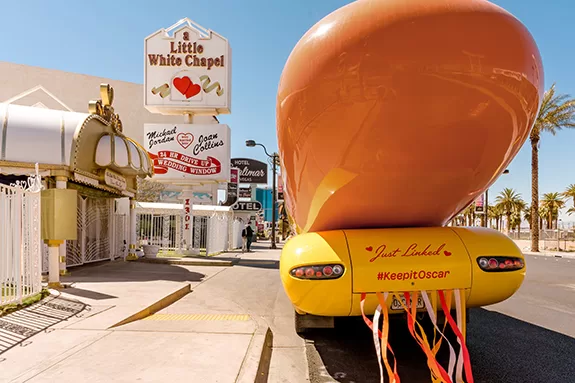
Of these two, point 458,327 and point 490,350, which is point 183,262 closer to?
point 490,350

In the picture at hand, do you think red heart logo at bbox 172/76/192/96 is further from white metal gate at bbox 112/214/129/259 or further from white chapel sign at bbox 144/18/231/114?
white metal gate at bbox 112/214/129/259

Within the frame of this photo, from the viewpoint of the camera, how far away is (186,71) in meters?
17.7

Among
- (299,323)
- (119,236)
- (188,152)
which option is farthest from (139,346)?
(188,152)

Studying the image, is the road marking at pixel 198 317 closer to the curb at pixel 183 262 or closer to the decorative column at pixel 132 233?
the curb at pixel 183 262

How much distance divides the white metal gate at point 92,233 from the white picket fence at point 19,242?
19.0ft

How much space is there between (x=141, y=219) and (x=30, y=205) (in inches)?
568

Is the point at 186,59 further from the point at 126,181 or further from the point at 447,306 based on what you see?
the point at 447,306

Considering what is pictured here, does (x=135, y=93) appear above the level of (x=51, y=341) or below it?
above

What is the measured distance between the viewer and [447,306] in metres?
3.49

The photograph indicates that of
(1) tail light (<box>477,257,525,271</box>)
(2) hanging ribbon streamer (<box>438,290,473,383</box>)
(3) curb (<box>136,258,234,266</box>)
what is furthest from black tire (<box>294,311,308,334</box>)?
(3) curb (<box>136,258,234,266</box>)

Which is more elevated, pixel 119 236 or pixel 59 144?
pixel 59 144

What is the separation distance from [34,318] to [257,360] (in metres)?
3.36

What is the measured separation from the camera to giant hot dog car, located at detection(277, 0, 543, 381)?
2.79 metres

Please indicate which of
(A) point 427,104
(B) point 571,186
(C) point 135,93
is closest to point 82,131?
(A) point 427,104
